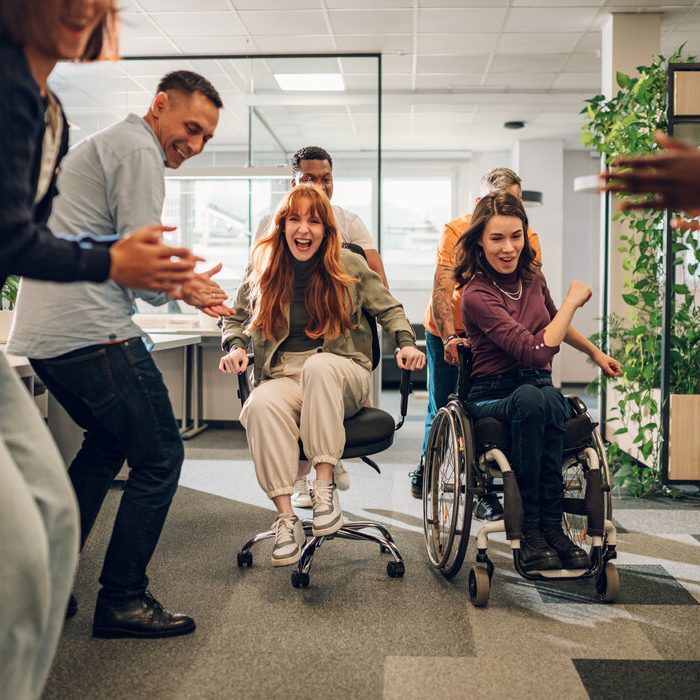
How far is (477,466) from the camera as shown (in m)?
2.22

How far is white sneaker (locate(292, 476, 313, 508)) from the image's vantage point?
2.92m

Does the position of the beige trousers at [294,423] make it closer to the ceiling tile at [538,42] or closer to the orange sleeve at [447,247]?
the orange sleeve at [447,247]

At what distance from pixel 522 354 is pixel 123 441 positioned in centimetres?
113

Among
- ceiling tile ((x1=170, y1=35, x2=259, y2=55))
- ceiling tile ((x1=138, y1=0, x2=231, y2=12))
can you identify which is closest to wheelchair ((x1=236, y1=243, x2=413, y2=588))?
ceiling tile ((x1=138, y1=0, x2=231, y2=12))

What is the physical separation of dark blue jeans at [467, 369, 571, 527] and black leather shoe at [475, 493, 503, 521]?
84 centimetres

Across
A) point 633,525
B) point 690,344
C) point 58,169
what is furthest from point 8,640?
point 690,344

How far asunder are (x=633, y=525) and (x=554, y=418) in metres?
1.15

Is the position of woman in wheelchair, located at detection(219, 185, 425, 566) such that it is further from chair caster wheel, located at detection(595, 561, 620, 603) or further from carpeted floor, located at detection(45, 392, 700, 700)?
chair caster wheel, located at detection(595, 561, 620, 603)

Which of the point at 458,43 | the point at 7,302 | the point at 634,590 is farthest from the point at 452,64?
the point at 634,590

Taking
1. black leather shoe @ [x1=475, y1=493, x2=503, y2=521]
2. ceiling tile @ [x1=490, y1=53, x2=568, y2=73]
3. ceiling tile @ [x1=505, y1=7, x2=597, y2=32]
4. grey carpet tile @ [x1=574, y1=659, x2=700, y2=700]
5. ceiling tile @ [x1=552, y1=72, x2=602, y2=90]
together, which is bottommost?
grey carpet tile @ [x1=574, y1=659, x2=700, y2=700]

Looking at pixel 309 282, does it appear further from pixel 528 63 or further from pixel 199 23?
pixel 528 63

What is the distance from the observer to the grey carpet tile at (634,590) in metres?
2.19

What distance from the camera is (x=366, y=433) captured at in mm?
2316

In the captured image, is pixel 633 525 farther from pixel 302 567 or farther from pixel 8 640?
pixel 8 640
